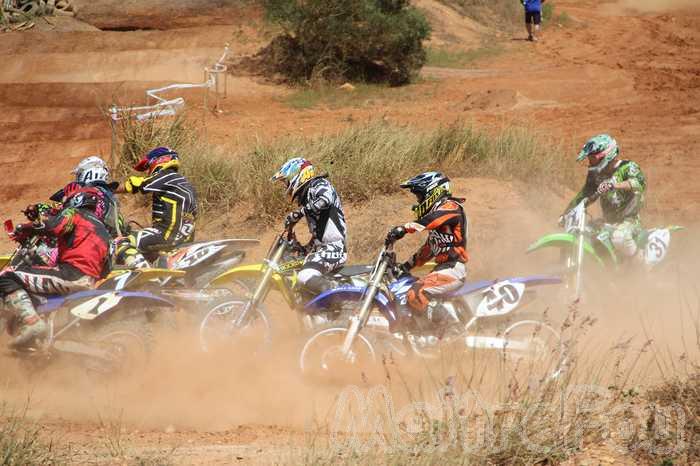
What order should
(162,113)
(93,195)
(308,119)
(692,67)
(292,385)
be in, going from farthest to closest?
(692,67) → (308,119) → (162,113) → (93,195) → (292,385)

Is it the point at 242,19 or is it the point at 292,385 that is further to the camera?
the point at 242,19

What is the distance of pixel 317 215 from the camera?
27.7 ft

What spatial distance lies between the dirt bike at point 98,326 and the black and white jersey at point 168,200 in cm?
144

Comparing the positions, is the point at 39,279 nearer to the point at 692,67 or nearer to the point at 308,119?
the point at 308,119

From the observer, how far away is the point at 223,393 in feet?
25.4

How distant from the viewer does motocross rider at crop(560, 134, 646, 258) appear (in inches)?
366

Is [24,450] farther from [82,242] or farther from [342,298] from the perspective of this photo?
[342,298]

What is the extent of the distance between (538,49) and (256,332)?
69.9 ft

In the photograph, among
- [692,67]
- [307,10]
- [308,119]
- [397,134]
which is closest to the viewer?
[397,134]

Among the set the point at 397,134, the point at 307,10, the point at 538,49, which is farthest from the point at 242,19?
the point at 397,134

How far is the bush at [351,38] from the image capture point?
71.3 ft

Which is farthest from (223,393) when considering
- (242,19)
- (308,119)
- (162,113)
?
(242,19)

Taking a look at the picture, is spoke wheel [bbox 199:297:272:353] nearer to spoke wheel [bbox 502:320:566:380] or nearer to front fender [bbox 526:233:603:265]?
spoke wheel [bbox 502:320:566:380]

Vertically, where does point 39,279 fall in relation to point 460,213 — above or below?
below
